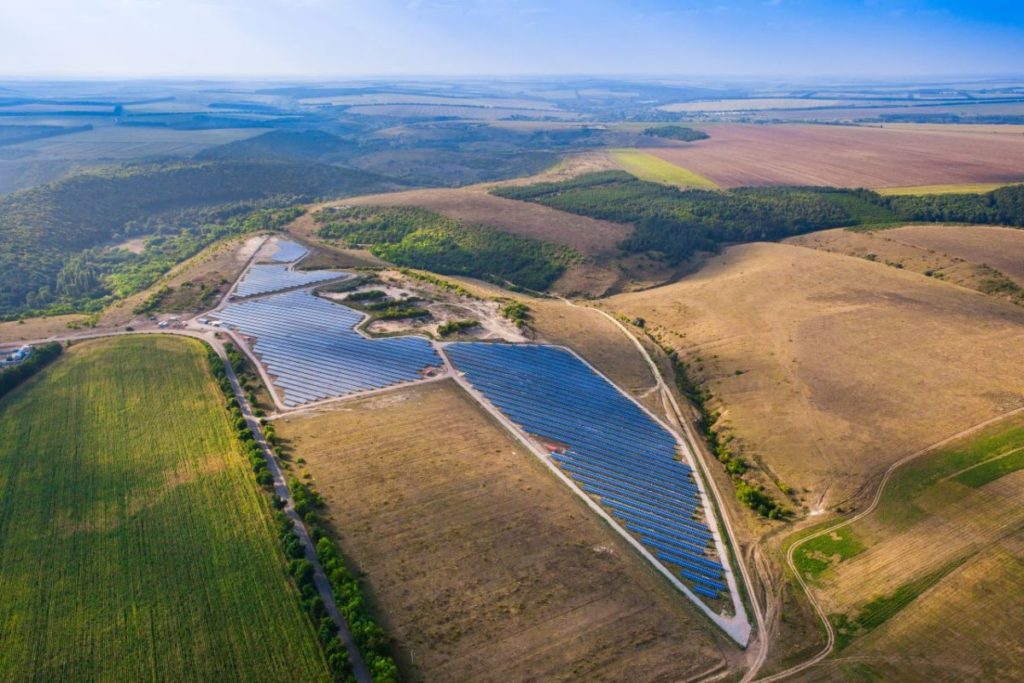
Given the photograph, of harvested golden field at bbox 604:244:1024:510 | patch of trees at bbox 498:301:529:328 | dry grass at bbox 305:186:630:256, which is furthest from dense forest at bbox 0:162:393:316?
harvested golden field at bbox 604:244:1024:510

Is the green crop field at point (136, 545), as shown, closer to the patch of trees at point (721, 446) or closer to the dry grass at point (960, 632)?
the dry grass at point (960, 632)

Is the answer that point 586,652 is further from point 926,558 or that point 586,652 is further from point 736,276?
point 736,276

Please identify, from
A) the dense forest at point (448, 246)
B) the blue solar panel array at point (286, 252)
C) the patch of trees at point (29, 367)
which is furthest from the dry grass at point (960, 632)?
the blue solar panel array at point (286, 252)

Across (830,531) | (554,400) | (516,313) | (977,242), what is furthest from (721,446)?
(977,242)

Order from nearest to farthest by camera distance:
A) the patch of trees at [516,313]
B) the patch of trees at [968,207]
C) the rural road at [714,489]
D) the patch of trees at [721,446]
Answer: the rural road at [714,489] < the patch of trees at [721,446] < the patch of trees at [516,313] < the patch of trees at [968,207]

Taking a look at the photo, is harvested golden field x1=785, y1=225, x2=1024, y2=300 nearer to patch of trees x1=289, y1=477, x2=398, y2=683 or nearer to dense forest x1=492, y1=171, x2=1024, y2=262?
dense forest x1=492, y1=171, x2=1024, y2=262

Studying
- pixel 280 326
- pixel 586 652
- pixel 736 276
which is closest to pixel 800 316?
pixel 736 276
